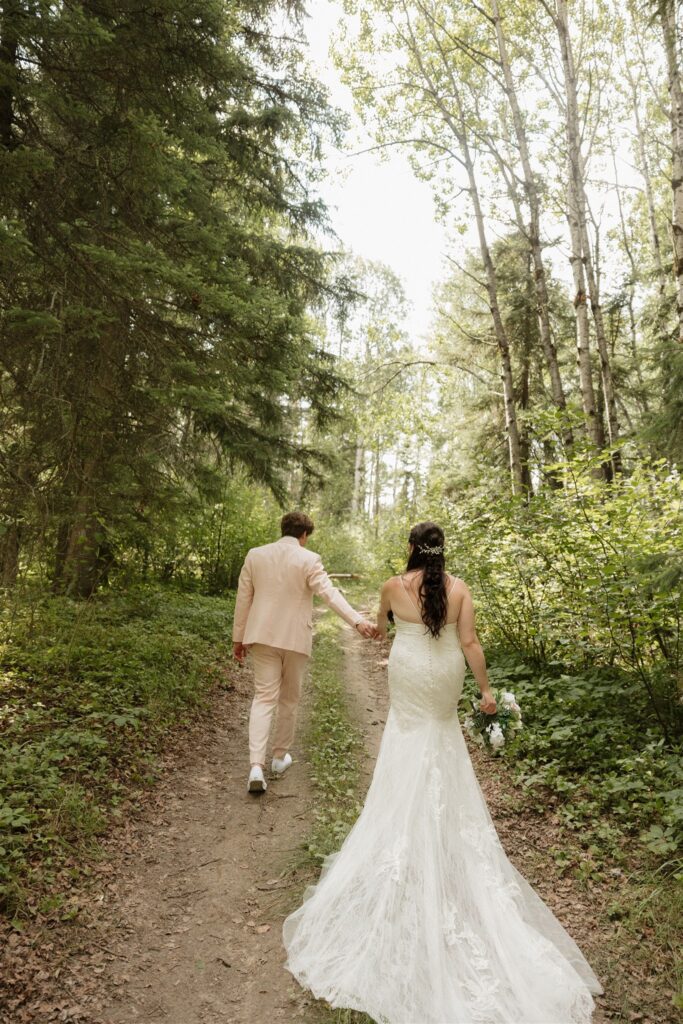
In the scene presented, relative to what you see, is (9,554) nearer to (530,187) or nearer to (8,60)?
(8,60)

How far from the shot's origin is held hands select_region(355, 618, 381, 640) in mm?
4660

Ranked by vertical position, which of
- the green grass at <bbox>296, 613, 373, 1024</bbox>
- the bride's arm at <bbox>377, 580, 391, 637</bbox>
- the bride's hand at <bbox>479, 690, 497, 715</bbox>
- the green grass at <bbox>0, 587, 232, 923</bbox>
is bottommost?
the green grass at <bbox>296, 613, 373, 1024</bbox>

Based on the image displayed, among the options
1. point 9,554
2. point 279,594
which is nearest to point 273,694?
point 279,594

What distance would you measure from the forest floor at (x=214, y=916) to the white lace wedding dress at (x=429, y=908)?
224mm

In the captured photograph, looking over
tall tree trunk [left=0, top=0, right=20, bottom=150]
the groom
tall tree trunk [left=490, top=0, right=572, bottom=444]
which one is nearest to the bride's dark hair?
the groom

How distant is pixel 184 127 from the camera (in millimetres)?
6367

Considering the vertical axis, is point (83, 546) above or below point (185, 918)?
above

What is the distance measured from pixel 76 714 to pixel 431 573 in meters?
3.87

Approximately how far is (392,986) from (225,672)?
6.09 meters

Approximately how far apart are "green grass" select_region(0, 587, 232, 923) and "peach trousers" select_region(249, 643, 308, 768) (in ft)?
3.23

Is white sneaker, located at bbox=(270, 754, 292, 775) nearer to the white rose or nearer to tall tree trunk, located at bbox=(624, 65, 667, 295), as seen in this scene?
the white rose

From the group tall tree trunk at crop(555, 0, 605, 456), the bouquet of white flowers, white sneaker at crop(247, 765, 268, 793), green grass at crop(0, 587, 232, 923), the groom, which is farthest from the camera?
tall tree trunk at crop(555, 0, 605, 456)

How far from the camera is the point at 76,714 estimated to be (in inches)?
231

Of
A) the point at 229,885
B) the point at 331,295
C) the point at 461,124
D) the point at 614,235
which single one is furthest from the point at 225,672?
the point at 614,235
